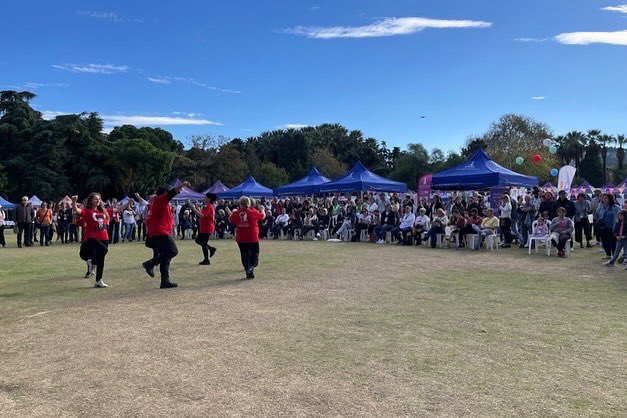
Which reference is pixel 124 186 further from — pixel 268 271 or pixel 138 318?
pixel 138 318

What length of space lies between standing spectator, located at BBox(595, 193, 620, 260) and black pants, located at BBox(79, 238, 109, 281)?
1210 centimetres

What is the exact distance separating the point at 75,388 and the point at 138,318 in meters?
2.52

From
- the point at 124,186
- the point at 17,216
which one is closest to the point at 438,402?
the point at 17,216

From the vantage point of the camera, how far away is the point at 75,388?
4160 mm

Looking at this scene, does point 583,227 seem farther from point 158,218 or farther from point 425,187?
point 158,218

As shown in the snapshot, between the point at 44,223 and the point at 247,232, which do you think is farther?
the point at 44,223

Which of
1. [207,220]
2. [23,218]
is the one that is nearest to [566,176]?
[207,220]

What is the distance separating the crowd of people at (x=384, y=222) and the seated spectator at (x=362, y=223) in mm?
40

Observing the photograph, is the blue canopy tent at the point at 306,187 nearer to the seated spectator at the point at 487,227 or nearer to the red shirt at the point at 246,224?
the seated spectator at the point at 487,227

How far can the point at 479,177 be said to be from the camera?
66.7 ft

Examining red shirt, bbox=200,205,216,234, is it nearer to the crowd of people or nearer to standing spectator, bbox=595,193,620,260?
the crowd of people

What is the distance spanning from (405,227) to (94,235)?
38.9ft

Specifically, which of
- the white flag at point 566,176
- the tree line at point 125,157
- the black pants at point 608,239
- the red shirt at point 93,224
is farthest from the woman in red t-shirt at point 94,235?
the tree line at point 125,157

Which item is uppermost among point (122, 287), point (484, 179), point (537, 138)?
point (537, 138)
